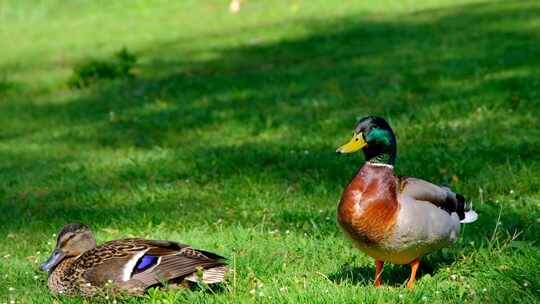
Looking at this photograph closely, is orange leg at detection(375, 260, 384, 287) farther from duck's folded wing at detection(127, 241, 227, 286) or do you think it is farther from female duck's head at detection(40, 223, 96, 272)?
female duck's head at detection(40, 223, 96, 272)

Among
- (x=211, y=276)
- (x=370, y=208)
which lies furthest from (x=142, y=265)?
(x=370, y=208)

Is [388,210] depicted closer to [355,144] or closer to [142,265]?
[355,144]

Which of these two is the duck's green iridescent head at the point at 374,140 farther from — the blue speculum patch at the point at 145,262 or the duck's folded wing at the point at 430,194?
the blue speculum patch at the point at 145,262

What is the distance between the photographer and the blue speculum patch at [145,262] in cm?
611

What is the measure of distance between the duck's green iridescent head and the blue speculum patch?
1.40m

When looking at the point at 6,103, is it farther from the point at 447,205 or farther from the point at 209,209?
the point at 447,205

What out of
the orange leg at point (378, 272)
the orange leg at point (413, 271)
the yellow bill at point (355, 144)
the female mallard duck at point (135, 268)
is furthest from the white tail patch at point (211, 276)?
the orange leg at point (413, 271)

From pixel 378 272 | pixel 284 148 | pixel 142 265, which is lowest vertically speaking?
pixel 284 148

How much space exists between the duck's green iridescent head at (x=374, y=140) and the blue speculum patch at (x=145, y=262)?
1.40 m

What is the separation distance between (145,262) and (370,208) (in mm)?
1483

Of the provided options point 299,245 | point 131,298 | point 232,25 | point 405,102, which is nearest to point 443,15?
point 232,25

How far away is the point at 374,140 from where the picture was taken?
6188 millimetres

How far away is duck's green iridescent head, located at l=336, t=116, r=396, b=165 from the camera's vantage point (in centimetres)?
617

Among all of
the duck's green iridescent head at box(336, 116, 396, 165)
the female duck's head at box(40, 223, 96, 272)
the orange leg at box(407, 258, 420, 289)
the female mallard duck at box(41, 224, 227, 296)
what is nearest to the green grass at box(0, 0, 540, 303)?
the orange leg at box(407, 258, 420, 289)
